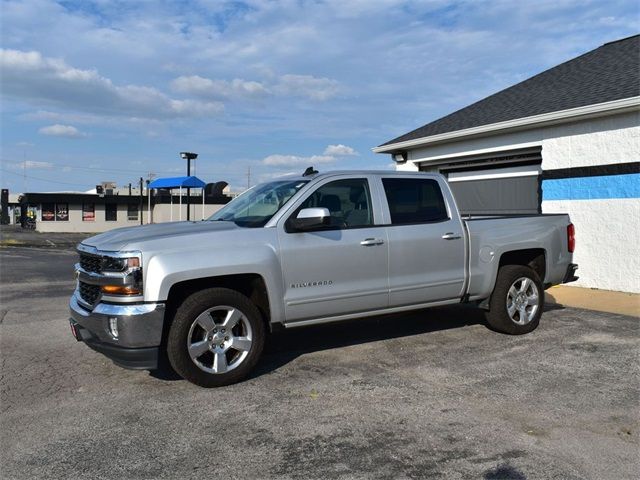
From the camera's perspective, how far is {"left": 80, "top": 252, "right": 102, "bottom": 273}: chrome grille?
16.0ft

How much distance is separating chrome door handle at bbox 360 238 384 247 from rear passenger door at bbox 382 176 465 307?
146 mm

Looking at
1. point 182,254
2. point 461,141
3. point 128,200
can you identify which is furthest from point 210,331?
point 128,200

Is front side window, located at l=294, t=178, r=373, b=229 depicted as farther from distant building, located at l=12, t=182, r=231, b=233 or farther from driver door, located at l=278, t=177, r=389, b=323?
distant building, located at l=12, t=182, r=231, b=233

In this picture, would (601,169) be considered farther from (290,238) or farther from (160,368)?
(160,368)

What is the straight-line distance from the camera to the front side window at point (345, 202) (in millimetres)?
5664

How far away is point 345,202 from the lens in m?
5.83

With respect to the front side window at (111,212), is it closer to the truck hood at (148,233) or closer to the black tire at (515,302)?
the truck hood at (148,233)

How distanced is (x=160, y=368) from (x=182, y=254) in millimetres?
1450

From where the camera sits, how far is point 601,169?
9.90 metres

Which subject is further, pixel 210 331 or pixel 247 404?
pixel 210 331

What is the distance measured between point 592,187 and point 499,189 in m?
2.27

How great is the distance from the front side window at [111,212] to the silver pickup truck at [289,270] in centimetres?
4260

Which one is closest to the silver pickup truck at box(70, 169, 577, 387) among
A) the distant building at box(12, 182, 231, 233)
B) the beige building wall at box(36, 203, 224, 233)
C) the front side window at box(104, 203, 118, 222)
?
the distant building at box(12, 182, 231, 233)

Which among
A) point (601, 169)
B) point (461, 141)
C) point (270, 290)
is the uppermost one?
point (461, 141)
